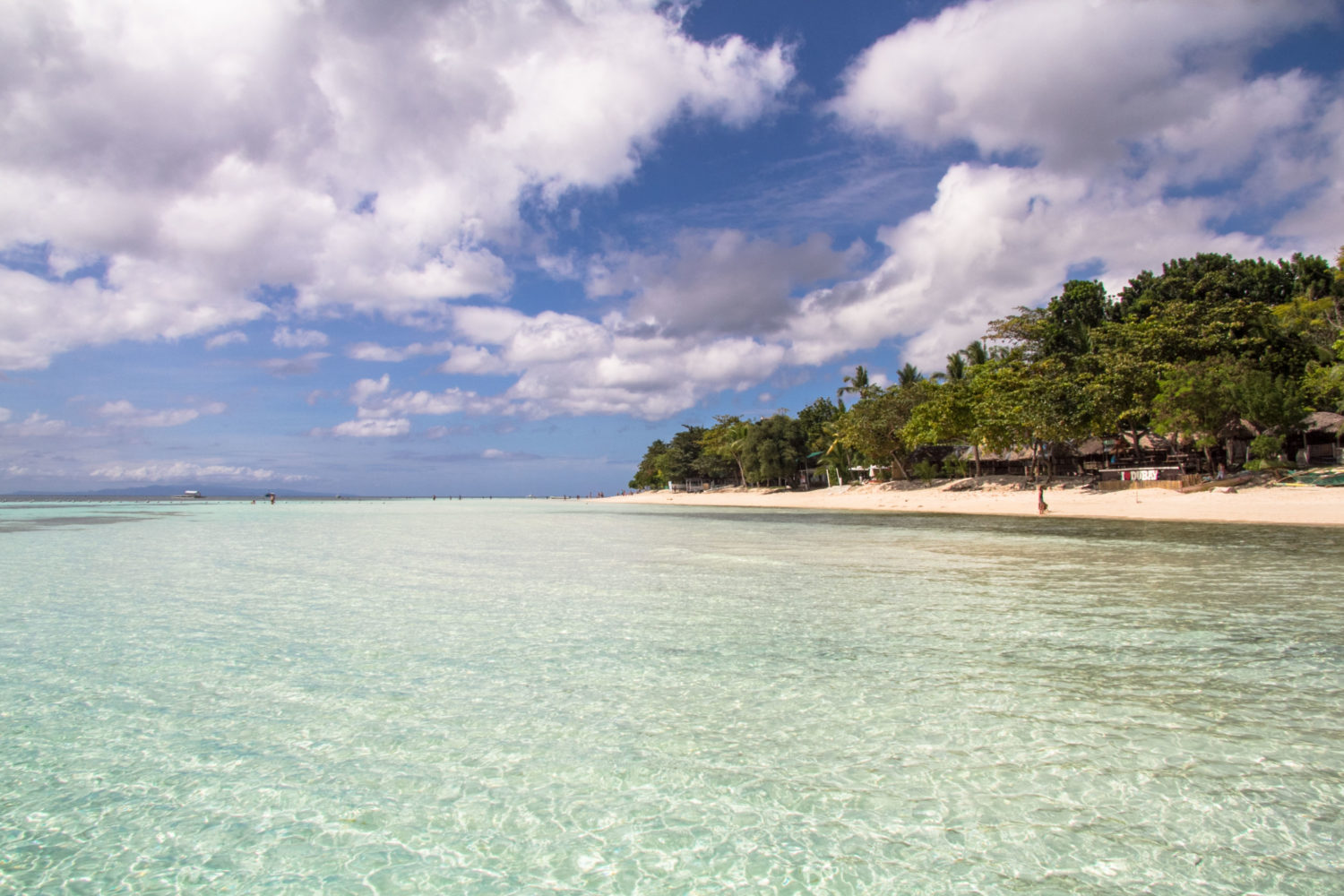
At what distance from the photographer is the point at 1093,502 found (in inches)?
1330

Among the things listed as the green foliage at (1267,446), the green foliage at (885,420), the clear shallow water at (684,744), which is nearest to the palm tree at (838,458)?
the green foliage at (885,420)

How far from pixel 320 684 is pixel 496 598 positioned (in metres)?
4.91

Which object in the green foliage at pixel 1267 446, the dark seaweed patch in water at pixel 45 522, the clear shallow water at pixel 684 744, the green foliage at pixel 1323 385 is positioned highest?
the green foliage at pixel 1323 385

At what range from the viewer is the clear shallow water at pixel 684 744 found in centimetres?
343

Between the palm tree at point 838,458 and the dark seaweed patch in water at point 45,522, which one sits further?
the palm tree at point 838,458

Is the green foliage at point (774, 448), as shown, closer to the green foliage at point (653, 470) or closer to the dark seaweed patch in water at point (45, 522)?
the green foliage at point (653, 470)

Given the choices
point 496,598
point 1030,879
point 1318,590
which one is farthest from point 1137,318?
point 1030,879

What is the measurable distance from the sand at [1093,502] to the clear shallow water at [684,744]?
19.0 metres

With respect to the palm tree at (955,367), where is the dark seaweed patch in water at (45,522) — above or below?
below

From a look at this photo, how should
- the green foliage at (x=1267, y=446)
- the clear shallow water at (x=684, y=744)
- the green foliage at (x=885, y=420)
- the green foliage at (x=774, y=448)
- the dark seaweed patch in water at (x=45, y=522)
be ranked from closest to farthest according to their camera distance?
the clear shallow water at (x=684, y=744)
the green foliage at (x=1267, y=446)
the dark seaweed patch in water at (x=45, y=522)
the green foliage at (x=885, y=420)
the green foliage at (x=774, y=448)

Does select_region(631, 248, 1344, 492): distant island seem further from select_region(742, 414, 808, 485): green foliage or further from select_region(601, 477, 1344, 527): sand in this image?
select_region(742, 414, 808, 485): green foliage

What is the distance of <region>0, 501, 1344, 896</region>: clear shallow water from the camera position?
343cm

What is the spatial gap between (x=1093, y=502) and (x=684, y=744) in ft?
115

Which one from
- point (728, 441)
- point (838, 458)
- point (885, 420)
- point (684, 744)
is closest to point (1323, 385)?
point (885, 420)
